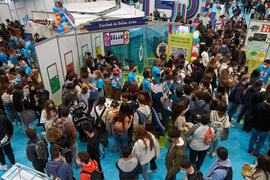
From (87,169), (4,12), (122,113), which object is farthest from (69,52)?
(4,12)

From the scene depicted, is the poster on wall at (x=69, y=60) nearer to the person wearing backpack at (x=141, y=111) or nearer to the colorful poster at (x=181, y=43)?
the person wearing backpack at (x=141, y=111)

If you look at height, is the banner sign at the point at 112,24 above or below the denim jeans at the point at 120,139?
above

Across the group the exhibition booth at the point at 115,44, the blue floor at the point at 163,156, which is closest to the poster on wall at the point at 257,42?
the exhibition booth at the point at 115,44

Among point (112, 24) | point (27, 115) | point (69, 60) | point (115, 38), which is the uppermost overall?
point (112, 24)

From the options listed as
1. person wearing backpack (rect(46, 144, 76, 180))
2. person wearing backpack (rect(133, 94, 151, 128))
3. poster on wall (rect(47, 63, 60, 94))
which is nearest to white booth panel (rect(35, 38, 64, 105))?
poster on wall (rect(47, 63, 60, 94))

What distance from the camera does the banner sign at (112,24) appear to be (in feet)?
20.3

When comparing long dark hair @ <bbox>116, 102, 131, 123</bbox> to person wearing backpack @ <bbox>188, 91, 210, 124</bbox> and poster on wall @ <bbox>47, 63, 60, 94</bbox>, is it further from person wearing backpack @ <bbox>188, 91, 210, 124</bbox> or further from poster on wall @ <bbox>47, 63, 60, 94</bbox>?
poster on wall @ <bbox>47, 63, 60, 94</bbox>

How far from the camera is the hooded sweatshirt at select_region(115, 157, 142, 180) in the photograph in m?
3.02

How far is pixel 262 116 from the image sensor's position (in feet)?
13.7

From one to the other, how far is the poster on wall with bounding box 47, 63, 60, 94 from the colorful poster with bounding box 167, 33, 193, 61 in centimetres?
433

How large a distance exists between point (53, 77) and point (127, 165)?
3.99m

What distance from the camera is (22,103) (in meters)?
4.66

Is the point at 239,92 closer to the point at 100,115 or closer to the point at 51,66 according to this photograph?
the point at 100,115

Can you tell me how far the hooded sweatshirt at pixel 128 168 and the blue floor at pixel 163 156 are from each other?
126 cm
